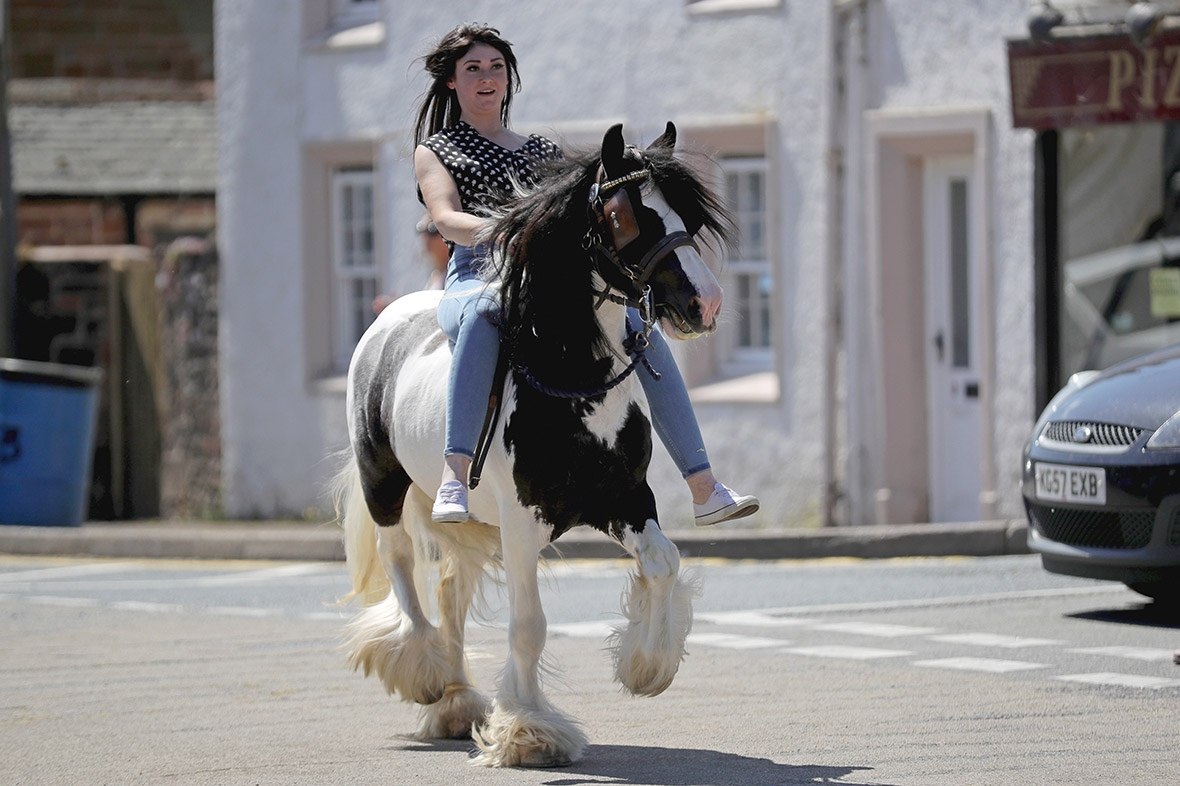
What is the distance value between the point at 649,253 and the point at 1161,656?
3.62 m

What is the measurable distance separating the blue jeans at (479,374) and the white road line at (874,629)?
3.04 meters

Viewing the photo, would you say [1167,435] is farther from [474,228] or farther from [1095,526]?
[474,228]

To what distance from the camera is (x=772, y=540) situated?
14.1 meters

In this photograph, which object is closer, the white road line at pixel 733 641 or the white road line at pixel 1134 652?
the white road line at pixel 1134 652

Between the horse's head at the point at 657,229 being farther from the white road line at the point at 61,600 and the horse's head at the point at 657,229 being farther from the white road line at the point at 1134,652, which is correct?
the white road line at the point at 61,600

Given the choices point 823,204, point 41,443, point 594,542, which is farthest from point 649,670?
point 41,443

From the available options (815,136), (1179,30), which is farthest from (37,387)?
(1179,30)

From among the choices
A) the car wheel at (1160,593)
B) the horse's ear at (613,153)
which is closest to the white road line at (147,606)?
the car wheel at (1160,593)

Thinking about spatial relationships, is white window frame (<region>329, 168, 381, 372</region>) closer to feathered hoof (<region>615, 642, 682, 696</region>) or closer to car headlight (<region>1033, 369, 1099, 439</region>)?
car headlight (<region>1033, 369, 1099, 439</region>)

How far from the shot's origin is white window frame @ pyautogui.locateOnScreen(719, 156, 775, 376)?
1680 centimetres

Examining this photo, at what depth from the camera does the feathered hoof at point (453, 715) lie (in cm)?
707

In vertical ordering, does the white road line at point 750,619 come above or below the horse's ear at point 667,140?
below

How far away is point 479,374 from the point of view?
6395mm

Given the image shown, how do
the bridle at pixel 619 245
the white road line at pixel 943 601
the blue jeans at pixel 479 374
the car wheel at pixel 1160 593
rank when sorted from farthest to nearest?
1. the white road line at pixel 943 601
2. the car wheel at pixel 1160 593
3. the blue jeans at pixel 479 374
4. the bridle at pixel 619 245
